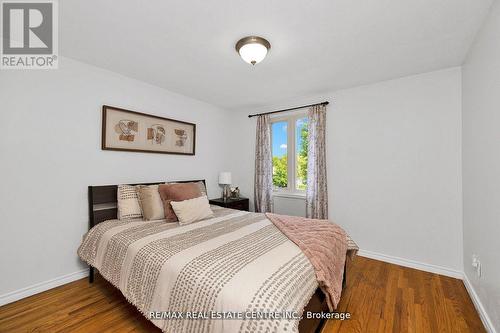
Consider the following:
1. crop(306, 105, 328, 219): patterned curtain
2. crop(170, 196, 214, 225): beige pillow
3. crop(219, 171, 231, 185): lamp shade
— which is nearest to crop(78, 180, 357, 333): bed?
crop(170, 196, 214, 225): beige pillow

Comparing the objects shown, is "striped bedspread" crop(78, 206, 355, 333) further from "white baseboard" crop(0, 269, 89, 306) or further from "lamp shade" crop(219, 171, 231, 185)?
"lamp shade" crop(219, 171, 231, 185)

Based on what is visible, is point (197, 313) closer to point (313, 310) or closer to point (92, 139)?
point (313, 310)

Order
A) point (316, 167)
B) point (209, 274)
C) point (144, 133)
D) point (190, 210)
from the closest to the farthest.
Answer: point (209, 274) → point (190, 210) → point (144, 133) → point (316, 167)

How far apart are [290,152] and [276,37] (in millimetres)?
2091

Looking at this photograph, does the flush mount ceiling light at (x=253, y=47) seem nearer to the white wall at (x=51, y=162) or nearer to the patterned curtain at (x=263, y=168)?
the white wall at (x=51, y=162)

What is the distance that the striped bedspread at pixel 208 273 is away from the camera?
3.47 ft

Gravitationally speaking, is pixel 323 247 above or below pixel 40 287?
above

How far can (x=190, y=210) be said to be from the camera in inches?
96.0

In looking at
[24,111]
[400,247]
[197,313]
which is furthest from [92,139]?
[400,247]

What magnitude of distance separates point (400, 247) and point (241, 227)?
214 cm

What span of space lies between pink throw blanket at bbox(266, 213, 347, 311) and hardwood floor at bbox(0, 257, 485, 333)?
396mm

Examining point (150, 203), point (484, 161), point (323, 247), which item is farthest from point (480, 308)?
point (150, 203)

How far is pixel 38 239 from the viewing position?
2.14 metres

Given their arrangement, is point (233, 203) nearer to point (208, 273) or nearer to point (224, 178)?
point (224, 178)
